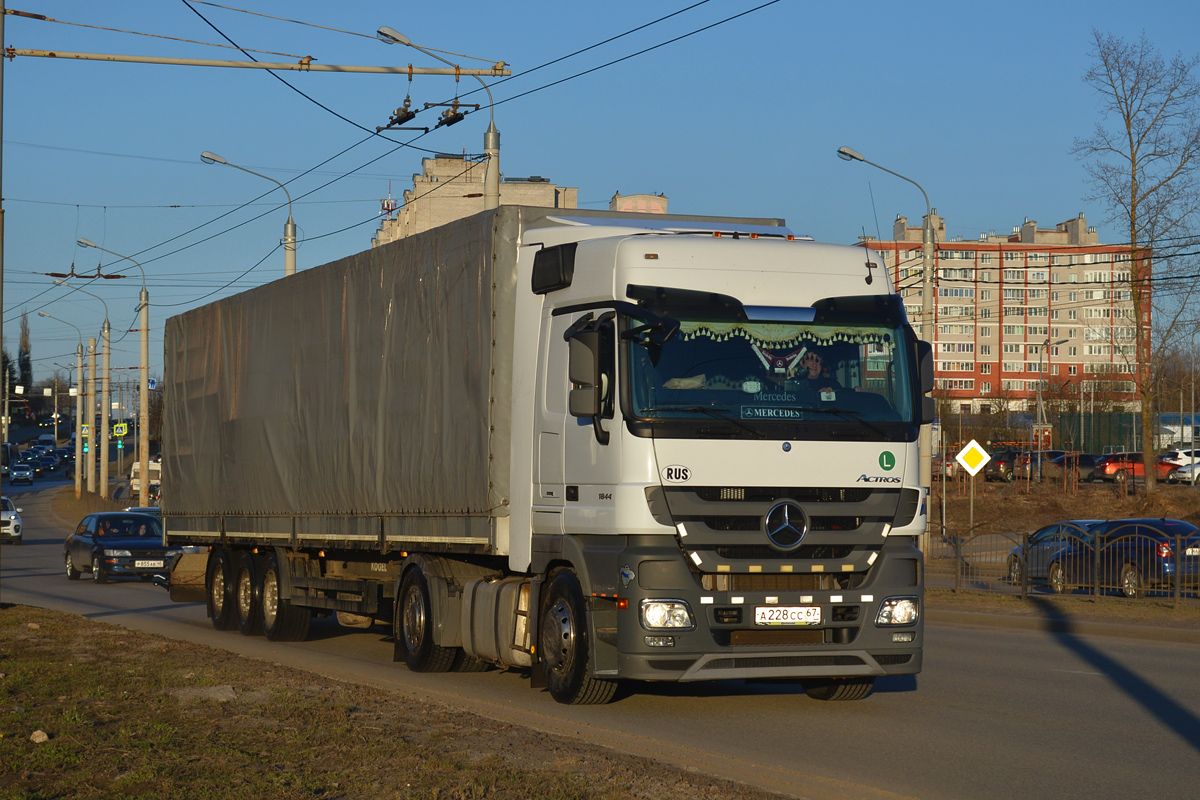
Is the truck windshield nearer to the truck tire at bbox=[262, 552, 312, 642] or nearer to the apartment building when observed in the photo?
the truck tire at bbox=[262, 552, 312, 642]

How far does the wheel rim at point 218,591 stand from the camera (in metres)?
18.0

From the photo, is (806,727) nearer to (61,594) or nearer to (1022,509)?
(61,594)

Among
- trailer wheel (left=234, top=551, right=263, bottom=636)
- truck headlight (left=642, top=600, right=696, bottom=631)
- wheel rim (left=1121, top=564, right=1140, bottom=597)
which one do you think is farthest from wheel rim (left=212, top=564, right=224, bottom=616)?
wheel rim (left=1121, top=564, right=1140, bottom=597)

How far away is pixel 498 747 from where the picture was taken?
7.93 m

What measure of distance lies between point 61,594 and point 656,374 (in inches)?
750

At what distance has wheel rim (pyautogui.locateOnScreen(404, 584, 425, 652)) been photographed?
12.3 m

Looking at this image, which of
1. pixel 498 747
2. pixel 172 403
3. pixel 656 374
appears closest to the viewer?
pixel 498 747

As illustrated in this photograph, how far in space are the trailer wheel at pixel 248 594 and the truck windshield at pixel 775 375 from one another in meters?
8.98

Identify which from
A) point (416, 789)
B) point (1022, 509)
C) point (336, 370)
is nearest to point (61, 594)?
point (336, 370)

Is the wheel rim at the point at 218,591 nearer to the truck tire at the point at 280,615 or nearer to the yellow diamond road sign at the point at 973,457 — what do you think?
the truck tire at the point at 280,615

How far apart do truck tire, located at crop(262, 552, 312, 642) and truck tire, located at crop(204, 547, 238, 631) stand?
4.64 ft

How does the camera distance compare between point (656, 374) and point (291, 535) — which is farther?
point (291, 535)

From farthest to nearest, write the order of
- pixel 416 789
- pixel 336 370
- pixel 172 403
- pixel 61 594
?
1. pixel 61 594
2. pixel 172 403
3. pixel 336 370
4. pixel 416 789

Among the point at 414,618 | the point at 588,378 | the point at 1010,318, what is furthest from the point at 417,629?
the point at 1010,318
